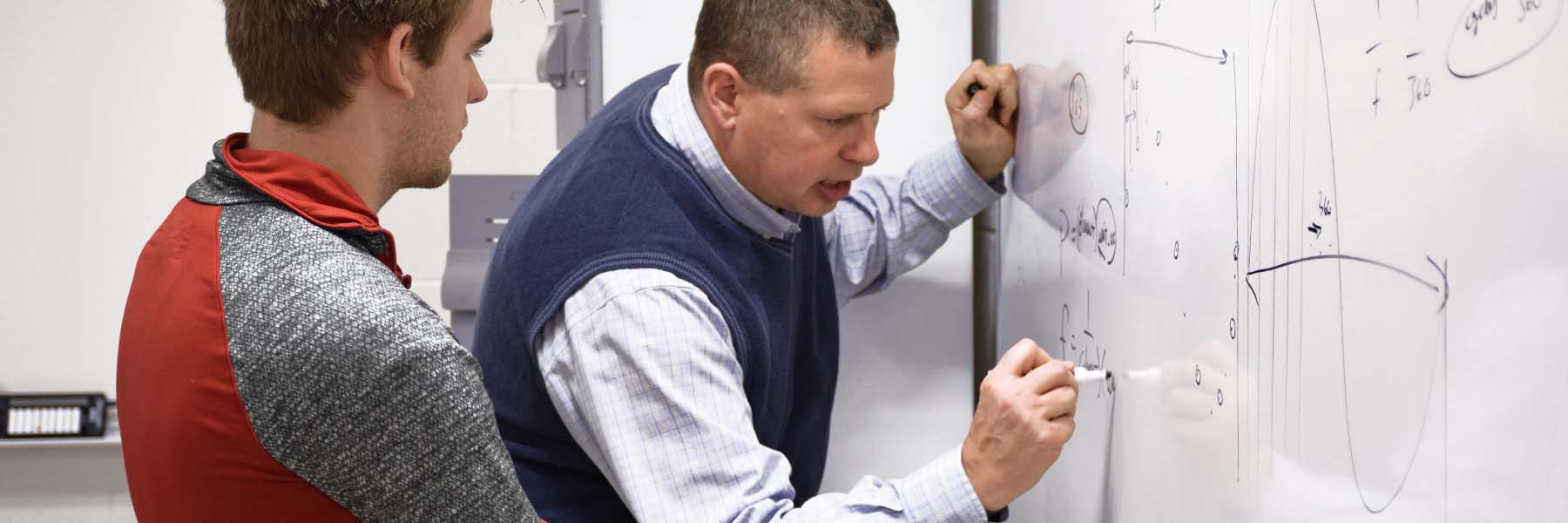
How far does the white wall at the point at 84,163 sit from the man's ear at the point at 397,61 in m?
1.42

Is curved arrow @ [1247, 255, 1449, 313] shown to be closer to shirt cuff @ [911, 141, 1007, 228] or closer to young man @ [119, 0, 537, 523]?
young man @ [119, 0, 537, 523]

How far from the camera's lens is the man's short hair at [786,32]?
45.0 inches

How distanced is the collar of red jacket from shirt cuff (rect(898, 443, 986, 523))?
48cm

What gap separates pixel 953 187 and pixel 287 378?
88 cm

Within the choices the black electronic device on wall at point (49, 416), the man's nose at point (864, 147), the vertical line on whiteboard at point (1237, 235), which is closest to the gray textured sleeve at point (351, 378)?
the vertical line on whiteboard at point (1237, 235)

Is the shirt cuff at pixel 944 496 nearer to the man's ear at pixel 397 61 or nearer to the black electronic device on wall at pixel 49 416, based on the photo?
the man's ear at pixel 397 61

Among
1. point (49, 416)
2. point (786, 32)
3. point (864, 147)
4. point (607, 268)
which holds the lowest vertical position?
point (49, 416)

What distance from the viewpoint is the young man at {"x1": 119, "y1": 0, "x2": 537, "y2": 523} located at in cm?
68

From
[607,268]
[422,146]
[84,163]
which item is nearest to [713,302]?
[607,268]

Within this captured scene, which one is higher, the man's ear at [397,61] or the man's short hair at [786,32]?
the man's short hair at [786,32]

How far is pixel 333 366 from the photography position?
0.68 metres

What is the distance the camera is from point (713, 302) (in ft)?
3.59

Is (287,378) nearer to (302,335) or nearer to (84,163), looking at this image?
(302,335)

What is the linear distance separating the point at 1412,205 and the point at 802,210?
76 centimetres
